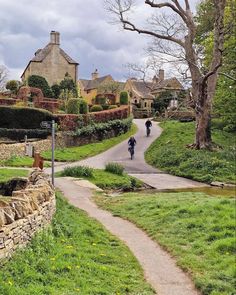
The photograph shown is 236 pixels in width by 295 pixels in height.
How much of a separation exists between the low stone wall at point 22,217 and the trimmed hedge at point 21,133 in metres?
25.2

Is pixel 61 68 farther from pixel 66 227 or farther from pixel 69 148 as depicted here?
pixel 66 227

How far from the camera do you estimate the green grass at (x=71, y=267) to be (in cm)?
741

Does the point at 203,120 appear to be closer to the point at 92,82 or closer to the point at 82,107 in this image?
the point at 82,107

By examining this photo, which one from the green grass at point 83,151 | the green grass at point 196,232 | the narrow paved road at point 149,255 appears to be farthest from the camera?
the green grass at point 83,151

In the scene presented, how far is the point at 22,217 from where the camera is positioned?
873 cm

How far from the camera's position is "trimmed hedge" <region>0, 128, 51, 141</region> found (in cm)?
3616

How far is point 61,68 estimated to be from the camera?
6869 cm

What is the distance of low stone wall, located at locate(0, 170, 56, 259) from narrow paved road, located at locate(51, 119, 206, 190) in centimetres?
1341

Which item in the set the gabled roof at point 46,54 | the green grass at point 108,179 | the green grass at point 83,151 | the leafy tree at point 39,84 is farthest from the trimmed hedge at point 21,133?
the gabled roof at point 46,54

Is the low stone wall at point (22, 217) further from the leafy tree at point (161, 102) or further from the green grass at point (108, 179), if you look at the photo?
the leafy tree at point (161, 102)

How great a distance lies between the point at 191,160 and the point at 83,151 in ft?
30.8

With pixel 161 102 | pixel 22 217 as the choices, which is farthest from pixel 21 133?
pixel 161 102

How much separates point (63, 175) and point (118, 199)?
586 centimetres

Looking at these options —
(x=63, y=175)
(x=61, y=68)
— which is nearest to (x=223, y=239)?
(x=63, y=175)
